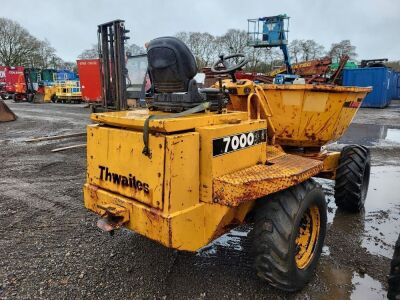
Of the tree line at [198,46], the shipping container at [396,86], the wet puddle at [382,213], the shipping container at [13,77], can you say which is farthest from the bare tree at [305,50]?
the wet puddle at [382,213]

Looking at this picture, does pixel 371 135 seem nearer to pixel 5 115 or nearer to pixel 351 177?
pixel 351 177

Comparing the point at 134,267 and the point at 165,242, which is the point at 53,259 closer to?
the point at 134,267

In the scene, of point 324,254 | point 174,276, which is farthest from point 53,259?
point 324,254

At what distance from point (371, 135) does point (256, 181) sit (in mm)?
8841

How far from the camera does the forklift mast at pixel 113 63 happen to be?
26.4ft

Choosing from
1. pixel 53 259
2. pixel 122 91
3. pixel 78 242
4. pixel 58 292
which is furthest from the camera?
pixel 122 91

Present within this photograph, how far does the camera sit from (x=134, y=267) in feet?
10.2

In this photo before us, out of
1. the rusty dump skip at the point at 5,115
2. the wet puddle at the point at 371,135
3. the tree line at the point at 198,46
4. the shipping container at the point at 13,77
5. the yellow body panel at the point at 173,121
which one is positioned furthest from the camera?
the tree line at the point at 198,46

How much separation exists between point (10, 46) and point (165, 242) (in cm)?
4866

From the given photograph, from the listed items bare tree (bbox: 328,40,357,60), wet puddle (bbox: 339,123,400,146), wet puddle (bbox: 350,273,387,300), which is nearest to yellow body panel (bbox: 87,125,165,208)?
wet puddle (bbox: 350,273,387,300)

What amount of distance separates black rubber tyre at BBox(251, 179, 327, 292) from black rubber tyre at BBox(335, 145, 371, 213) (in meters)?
1.58

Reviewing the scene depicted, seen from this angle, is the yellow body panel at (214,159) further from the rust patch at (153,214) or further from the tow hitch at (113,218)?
the tow hitch at (113,218)

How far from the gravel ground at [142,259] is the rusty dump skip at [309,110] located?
1034 millimetres

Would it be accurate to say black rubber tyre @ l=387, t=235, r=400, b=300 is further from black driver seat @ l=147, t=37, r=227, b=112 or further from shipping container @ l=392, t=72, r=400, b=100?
shipping container @ l=392, t=72, r=400, b=100
